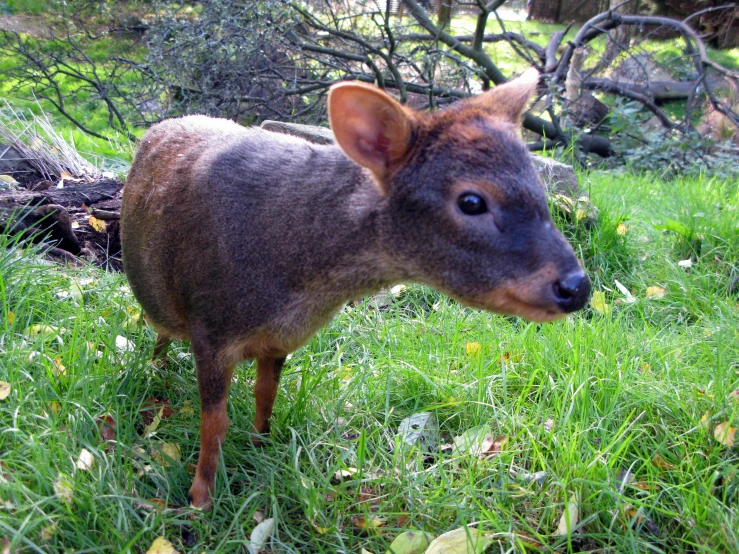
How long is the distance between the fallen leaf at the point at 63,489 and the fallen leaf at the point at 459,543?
1.08 meters

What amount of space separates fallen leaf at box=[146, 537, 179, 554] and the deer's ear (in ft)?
5.46

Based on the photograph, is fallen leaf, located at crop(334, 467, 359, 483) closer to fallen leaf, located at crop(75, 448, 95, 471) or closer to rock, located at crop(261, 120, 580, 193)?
fallen leaf, located at crop(75, 448, 95, 471)

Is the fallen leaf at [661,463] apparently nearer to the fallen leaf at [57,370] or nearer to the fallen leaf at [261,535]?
the fallen leaf at [261,535]

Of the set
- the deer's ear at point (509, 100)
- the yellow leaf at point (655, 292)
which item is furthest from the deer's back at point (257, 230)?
the yellow leaf at point (655, 292)

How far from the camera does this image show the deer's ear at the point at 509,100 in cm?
221

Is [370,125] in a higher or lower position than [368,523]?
higher

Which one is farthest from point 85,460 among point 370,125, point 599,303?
point 599,303

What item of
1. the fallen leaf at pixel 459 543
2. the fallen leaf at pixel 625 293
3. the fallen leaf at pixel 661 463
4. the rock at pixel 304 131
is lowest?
the fallen leaf at pixel 625 293

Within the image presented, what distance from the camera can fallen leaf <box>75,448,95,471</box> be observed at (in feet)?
7.02

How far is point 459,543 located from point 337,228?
1.02 m

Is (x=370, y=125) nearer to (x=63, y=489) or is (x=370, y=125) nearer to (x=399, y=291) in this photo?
(x=63, y=489)

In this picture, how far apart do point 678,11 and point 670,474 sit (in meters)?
10.0

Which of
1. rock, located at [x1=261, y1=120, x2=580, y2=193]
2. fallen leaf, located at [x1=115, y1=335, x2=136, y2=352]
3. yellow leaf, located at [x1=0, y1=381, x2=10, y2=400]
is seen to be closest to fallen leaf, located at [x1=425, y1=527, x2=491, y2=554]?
yellow leaf, located at [x1=0, y1=381, x2=10, y2=400]

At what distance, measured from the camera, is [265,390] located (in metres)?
2.56
